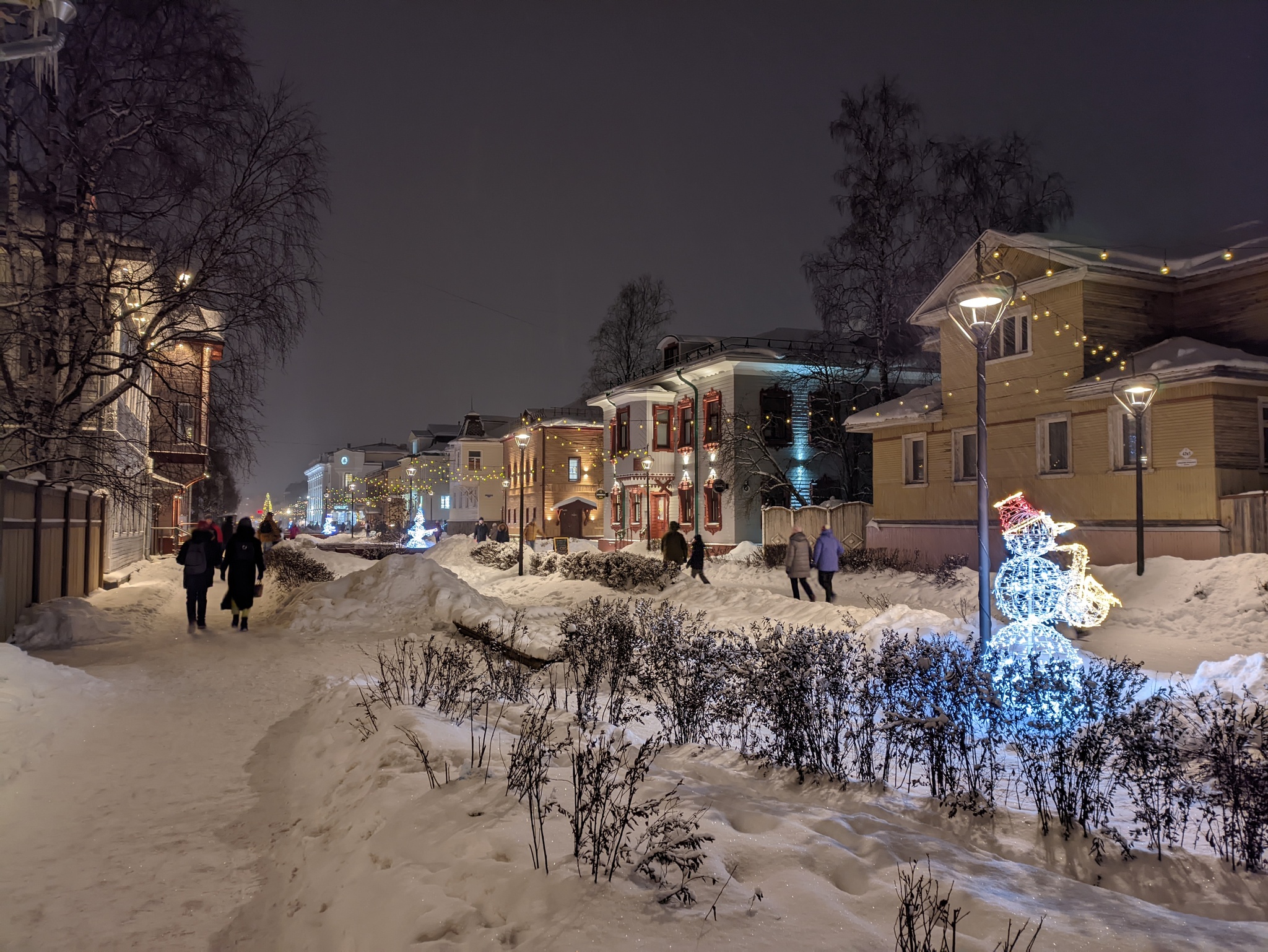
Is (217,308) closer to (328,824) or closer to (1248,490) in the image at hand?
(328,824)

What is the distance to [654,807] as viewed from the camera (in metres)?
A: 4.34

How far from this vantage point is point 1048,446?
21.2 m

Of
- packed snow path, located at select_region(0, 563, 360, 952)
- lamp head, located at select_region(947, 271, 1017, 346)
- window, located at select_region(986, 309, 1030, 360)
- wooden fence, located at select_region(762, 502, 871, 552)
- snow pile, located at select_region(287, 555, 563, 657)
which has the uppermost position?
window, located at select_region(986, 309, 1030, 360)

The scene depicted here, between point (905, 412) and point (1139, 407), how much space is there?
920 centimetres

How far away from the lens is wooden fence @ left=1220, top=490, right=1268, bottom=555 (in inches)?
631

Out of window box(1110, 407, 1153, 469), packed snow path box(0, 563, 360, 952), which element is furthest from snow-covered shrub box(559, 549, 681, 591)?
packed snow path box(0, 563, 360, 952)

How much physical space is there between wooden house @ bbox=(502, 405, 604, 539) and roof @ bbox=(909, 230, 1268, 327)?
36.0m

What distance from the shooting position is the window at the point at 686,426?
124 ft

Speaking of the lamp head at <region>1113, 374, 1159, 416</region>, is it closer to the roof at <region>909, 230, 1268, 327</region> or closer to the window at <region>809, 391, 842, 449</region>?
the roof at <region>909, 230, 1268, 327</region>

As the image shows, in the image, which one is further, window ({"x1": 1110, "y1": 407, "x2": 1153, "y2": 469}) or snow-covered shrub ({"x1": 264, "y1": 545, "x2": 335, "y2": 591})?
snow-covered shrub ({"x1": 264, "y1": 545, "x2": 335, "y2": 591})

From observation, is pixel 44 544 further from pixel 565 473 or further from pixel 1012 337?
pixel 565 473

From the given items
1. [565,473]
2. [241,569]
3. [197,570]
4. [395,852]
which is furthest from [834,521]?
[565,473]

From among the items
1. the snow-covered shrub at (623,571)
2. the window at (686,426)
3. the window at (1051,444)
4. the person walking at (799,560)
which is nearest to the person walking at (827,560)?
the person walking at (799,560)

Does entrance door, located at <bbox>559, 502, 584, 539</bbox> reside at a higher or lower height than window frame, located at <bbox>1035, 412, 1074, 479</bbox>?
lower
